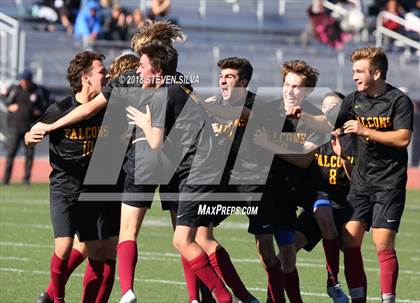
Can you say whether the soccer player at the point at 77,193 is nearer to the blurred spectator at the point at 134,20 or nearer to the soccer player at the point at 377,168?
the soccer player at the point at 377,168

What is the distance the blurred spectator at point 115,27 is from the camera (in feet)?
77.5

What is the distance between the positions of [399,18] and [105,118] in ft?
60.5

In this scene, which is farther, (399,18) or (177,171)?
(399,18)

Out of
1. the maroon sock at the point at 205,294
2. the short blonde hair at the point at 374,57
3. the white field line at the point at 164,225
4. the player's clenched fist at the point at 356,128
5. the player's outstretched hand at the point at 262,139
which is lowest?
the white field line at the point at 164,225

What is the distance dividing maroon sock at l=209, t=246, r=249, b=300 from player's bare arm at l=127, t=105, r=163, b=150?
0.94 metres

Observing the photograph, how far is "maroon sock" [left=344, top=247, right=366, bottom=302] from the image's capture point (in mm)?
7996

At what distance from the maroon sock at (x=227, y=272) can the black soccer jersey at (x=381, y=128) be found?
Result: 1181 mm

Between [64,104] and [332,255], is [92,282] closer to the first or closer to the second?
[64,104]

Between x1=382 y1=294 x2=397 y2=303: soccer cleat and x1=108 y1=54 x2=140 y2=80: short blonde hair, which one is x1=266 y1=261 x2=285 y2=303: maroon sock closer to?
x1=382 y1=294 x2=397 y2=303: soccer cleat

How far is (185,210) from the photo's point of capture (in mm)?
7527

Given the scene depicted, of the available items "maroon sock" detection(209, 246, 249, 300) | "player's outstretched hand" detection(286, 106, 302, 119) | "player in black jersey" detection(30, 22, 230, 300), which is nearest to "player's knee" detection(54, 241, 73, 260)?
"player in black jersey" detection(30, 22, 230, 300)

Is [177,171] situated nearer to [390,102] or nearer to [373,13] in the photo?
[390,102]

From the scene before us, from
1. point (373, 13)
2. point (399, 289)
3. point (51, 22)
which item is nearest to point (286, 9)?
point (373, 13)

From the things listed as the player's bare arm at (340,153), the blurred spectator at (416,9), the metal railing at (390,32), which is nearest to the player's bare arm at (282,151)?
the player's bare arm at (340,153)
